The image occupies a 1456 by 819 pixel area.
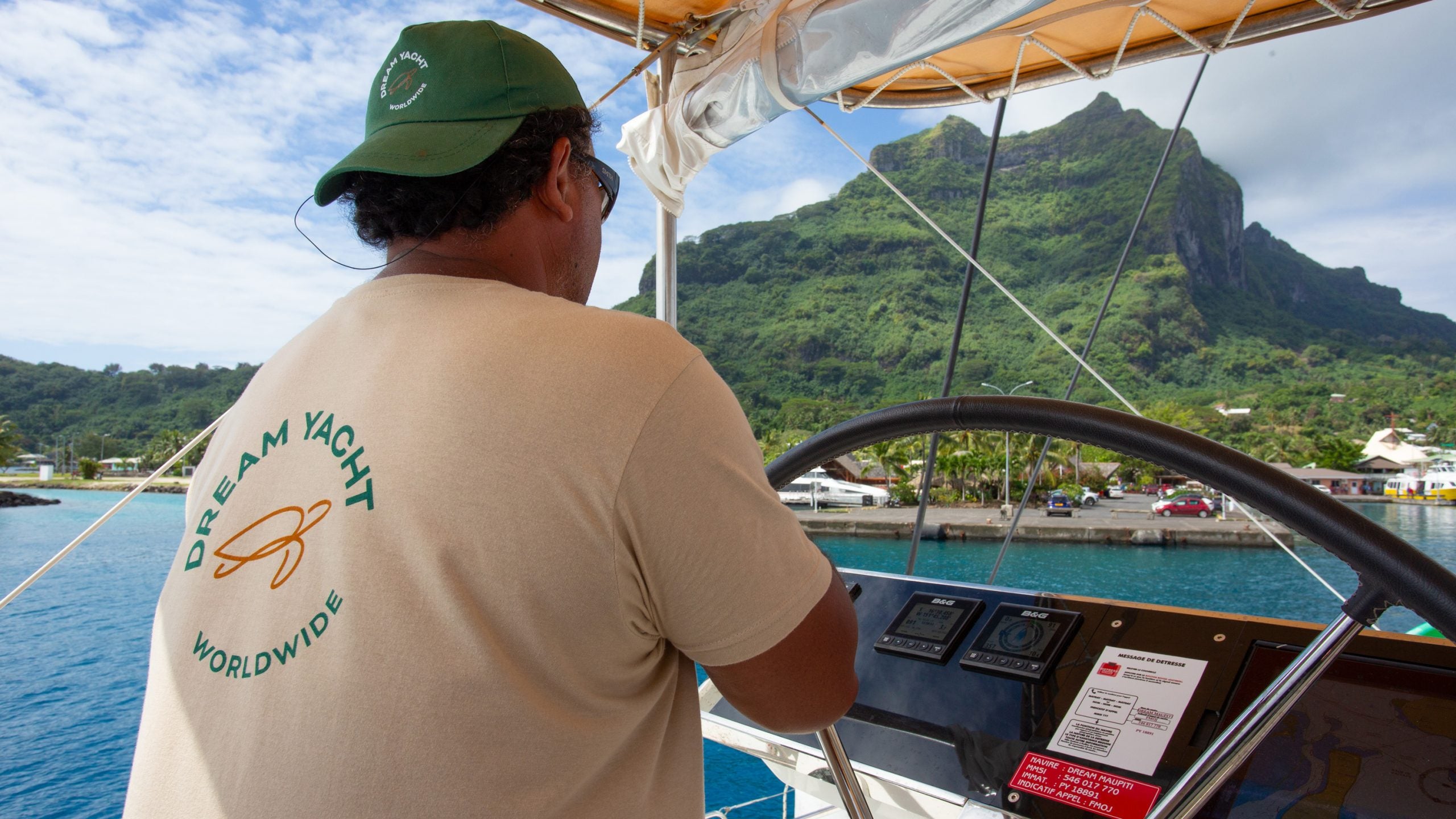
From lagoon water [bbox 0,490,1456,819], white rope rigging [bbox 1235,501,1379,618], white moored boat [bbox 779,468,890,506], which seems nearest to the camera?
white rope rigging [bbox 1235,501,1379,618]

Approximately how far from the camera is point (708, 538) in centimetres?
42

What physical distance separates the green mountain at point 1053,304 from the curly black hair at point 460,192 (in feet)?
107

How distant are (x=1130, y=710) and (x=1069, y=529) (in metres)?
31.0

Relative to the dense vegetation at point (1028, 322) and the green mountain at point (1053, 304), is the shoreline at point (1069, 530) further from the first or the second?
the green mountain at point (1053, 304)

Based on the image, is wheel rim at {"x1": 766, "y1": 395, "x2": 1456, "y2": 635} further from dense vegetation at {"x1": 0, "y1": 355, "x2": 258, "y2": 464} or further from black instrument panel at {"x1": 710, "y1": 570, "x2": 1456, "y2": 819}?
dense vegetation at {"x1": 0, "y1": 355, "x2": 258, "y2": 464}

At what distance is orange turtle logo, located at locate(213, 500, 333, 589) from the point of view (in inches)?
17.2

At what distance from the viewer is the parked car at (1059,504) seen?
32.3 metres

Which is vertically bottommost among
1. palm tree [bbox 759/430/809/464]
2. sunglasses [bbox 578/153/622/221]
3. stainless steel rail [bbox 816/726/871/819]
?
palm tree [bbox 759/430/809/464]

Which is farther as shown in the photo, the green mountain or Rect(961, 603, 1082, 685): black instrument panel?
the green mountain

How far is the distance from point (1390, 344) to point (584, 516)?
55743 millimetres

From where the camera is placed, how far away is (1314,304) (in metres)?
47.9

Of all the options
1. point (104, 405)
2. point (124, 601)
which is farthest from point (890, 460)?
point (104, 405)

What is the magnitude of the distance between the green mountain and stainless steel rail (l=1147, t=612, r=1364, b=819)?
1286 inches

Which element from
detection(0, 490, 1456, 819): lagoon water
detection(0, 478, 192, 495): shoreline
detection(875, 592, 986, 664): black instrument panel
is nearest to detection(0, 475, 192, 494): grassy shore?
detection(0, 478, 192, 495): shoreline
